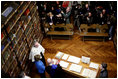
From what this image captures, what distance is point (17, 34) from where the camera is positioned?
5637 millimetres

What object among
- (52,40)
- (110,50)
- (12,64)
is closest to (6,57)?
(12,64)

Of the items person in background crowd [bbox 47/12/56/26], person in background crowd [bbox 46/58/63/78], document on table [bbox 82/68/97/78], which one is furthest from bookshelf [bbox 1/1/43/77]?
document on table [bbox 82/68/97/78]

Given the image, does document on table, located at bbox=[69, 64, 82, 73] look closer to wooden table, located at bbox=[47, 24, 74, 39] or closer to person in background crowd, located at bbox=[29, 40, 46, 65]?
person in background crowd, located at bbox=[29, 40, 46, 65]

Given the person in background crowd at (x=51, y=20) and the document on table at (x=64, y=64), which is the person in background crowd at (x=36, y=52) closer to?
the document on table at (x=64, y=64)

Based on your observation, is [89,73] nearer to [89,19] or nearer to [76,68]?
[76,68]

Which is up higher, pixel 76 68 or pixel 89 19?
pixel 89 19

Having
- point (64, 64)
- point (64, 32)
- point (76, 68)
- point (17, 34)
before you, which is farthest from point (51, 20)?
point (76, 68)

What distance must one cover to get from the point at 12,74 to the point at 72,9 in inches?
213

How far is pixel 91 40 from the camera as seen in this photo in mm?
7852

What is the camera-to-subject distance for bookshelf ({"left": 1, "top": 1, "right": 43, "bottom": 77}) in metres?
4.86

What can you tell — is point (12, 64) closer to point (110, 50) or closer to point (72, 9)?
point (110, 50)

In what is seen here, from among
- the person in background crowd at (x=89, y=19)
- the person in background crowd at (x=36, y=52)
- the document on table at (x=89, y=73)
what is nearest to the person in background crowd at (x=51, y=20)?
the person in background crowd at (x=89, y=19)

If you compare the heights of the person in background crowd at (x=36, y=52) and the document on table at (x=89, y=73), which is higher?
the person in background crowd at (x=36, y=52)

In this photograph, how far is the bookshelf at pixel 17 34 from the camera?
4.86 m
